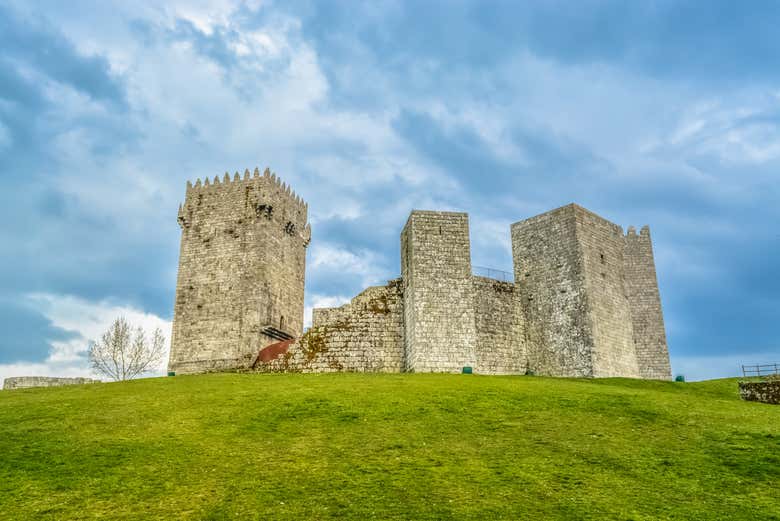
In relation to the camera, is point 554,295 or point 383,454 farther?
point 554,295

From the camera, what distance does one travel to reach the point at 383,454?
1484 centimetres

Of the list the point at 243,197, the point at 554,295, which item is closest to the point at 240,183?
the point at 243,197

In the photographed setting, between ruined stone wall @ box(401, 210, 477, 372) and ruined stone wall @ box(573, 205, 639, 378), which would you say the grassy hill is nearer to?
ruined stone wall @ box(401, 210, 477, 372)

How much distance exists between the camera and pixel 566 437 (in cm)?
1661

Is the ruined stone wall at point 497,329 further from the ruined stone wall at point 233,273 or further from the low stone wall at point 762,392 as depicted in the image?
the ruined stone wall at point 233,273

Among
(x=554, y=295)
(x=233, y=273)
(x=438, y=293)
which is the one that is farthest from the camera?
(x=233, y=273)

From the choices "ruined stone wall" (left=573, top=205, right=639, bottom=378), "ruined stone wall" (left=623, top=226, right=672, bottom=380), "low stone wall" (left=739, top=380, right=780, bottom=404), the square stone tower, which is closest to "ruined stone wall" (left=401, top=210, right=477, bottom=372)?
the square stone tower

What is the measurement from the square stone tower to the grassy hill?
1012 cm

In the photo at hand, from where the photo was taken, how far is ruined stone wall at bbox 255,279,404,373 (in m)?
30.9

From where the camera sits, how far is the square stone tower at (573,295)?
32.6 metres

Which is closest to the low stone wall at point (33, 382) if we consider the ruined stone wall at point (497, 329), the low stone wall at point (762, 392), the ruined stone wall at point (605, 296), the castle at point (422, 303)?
the castle at point (422, 303)

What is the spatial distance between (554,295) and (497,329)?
3693 millimetres

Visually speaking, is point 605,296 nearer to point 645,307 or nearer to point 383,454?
point 645,307

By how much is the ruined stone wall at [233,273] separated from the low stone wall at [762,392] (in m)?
24.2
